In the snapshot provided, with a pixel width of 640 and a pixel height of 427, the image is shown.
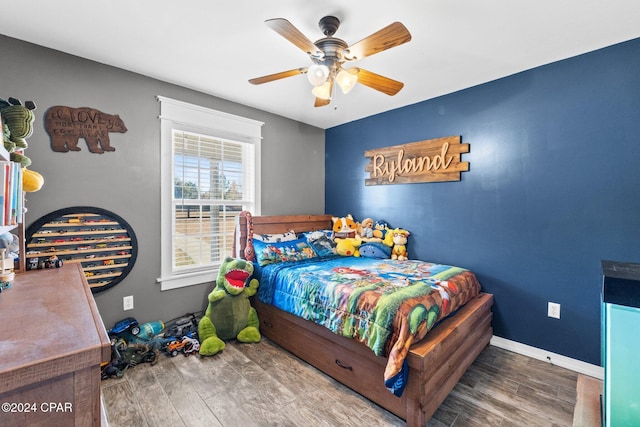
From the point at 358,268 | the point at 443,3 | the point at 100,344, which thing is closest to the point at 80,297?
the point at 100,344

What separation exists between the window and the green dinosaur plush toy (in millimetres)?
529

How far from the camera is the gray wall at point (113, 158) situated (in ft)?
6.95

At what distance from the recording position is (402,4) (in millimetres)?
1689

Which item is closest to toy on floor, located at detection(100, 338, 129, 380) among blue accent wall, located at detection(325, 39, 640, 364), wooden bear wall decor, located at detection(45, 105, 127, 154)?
wooden bear wall decor, located at detection(45, 105, 127, 154)

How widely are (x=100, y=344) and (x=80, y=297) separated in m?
0.67

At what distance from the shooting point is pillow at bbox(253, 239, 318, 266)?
285cm

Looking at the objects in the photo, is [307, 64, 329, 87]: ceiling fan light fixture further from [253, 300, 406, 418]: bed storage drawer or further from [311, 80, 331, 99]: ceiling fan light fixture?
[253, 300, 406, 418]: bed storage drawer

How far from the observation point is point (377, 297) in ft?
6.08

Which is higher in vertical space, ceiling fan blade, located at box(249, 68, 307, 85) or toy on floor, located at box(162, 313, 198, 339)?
ceiling fan blade, located at box(249, 68, 307, 85)

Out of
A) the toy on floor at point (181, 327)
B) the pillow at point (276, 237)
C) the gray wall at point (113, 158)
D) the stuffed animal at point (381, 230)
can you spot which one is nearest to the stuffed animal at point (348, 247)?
the stuffed animal at point (381, 230)

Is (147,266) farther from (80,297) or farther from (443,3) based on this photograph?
(443,3)

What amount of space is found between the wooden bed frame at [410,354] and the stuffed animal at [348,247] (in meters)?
1.10

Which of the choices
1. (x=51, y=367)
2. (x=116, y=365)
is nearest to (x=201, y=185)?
(x=116, y=365)

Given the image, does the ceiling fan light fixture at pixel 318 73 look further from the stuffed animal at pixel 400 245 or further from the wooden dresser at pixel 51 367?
the stuffed animal at pixel 400 245
